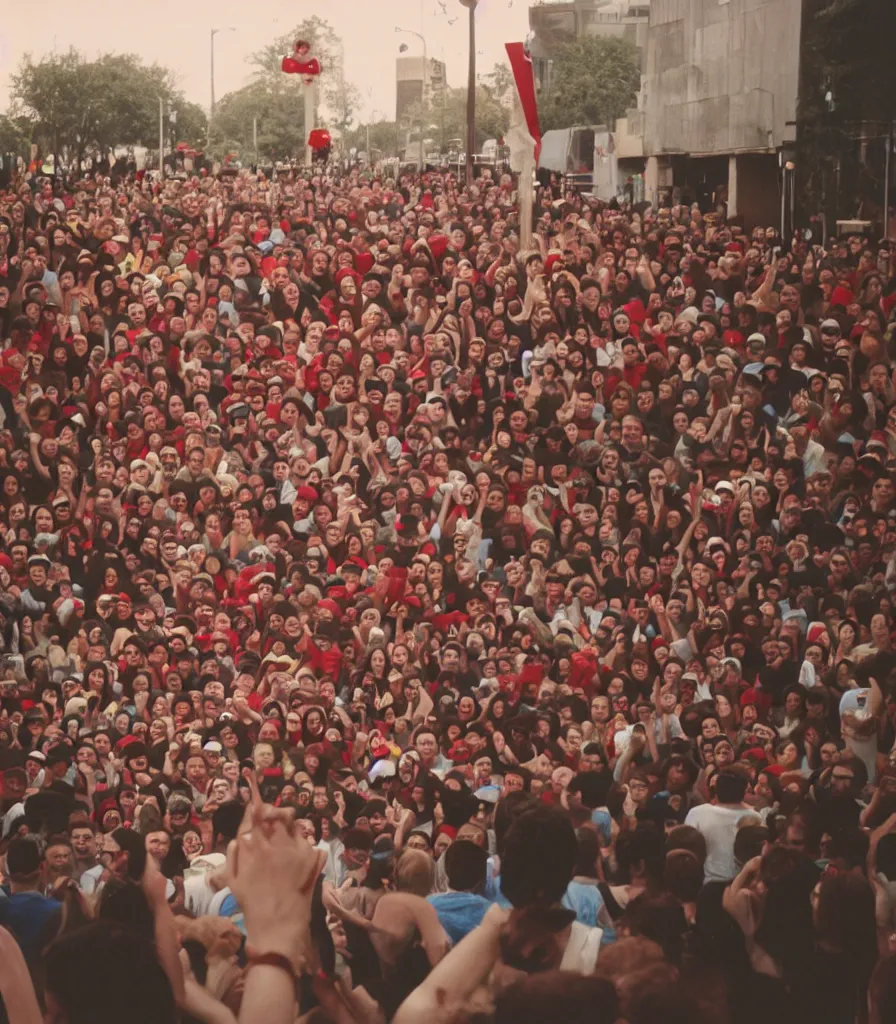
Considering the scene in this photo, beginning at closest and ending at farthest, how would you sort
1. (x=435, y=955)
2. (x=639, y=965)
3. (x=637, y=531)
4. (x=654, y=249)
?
(x=639, y=965)
(x=435, y=955)
(x=637, y=531)
(x=654, y=249)

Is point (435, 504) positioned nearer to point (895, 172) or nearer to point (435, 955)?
point (435, 955)

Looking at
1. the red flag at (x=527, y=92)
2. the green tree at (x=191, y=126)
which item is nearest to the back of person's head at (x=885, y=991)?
the red flag at (x=527, y=92)

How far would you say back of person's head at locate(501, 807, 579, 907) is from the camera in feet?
10.7

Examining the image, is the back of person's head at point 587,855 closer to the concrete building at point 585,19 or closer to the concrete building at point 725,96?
the concrete building at point 725,96

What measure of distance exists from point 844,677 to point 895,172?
18.0ft

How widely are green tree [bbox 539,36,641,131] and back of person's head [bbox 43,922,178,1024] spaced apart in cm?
1287

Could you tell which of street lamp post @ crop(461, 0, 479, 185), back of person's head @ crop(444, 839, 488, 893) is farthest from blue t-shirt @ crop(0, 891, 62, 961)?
street lamp post @ crop(461, 0, 479, 185)

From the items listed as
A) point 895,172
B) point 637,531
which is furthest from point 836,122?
point 637,531

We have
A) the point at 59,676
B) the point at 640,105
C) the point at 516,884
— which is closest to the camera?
the point at 516,884

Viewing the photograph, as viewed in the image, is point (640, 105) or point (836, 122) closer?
point (836, 122)

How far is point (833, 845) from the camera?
502cm

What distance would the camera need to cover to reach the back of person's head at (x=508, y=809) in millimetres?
4367

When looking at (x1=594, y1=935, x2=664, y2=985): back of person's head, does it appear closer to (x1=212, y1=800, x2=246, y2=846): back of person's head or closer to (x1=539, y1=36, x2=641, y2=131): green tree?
(x1=212, y1=800, x2=246, y2=846): back of person's head

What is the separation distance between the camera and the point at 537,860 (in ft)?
10.7
